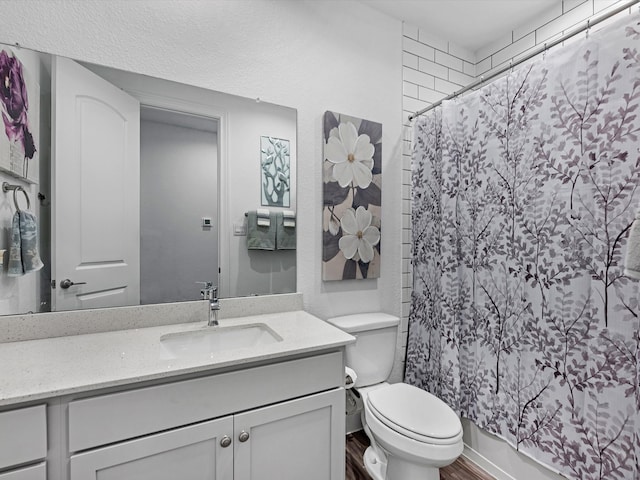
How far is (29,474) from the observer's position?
0.81 metres

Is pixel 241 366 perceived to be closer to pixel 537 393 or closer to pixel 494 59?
pixel 537 393

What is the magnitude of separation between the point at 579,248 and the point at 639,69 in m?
0.64

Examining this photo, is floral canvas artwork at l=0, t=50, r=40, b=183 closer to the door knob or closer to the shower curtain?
the door knob

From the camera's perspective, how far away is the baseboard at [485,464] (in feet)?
5.21

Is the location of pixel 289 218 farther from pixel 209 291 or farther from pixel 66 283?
pixel 66 283

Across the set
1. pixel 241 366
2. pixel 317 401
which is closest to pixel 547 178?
pixel 317 401

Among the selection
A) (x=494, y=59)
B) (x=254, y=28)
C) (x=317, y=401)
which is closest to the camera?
(x=317, y=401)

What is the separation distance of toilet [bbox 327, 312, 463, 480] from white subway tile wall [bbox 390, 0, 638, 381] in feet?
1.18

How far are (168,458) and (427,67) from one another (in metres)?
2.48

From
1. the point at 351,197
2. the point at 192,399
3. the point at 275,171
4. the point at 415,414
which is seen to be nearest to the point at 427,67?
the point at 351,197

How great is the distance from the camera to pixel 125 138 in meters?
1.35

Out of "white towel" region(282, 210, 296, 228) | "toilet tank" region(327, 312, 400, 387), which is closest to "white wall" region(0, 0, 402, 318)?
"white towel" region(282, 210, 296, 228)

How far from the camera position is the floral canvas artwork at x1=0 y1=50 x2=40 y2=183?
1148 mm

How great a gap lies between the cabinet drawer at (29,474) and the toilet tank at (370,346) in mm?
1197
